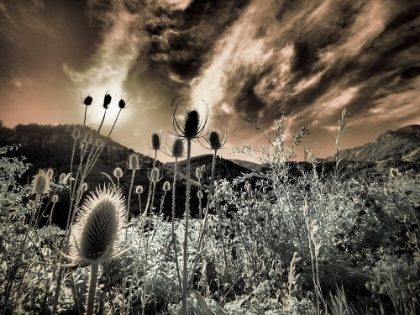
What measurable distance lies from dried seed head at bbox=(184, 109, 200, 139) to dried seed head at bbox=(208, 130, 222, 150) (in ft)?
1.30

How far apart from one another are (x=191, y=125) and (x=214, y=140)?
1.61ft

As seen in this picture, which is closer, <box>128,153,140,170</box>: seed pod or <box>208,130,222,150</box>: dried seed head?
<box>208,130,222,150</box>: dried seed head

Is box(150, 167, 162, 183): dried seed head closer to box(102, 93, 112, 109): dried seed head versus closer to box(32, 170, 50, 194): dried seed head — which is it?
box(102, 93, 112, 109): dried seed head

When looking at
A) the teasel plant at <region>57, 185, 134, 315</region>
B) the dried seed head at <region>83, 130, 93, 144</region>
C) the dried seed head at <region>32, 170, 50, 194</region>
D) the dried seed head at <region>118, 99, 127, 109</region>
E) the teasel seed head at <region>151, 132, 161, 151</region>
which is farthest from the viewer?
the dried seed head at <region>83, 130, 93, 144</region>

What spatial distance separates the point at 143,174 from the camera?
2322cm

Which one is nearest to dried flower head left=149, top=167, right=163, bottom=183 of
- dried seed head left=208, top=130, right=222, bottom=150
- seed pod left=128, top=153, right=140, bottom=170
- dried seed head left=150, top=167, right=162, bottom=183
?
dried seed head left=150, top=167, right=162, bottom=183

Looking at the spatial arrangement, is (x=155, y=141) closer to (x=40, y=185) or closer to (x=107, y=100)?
(x=107, y=100)

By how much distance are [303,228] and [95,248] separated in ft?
14.0

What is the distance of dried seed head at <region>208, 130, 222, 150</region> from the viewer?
8.39 ft

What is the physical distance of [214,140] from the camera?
2586mm

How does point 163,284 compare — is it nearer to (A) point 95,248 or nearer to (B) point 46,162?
(A) point 95,248

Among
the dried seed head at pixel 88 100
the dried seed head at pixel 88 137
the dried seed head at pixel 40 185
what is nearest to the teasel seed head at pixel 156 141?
the dried seed head at pixel 88 100

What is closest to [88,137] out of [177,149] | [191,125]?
[177,149]

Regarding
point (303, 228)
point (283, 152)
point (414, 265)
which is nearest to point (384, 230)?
point (303, 228)
